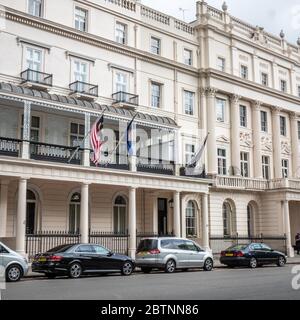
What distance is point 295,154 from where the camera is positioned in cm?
4431

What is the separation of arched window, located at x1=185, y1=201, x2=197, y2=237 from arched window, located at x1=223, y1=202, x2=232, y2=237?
2.98 m

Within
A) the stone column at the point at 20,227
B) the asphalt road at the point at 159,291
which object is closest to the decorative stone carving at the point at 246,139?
the stone column at the point at 20,227

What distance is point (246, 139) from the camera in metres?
40.3

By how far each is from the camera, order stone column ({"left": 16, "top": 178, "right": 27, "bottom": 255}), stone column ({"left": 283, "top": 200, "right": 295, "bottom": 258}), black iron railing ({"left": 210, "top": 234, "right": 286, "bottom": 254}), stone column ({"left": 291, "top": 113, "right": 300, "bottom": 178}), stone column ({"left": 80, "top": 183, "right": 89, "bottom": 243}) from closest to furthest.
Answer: stone column ({"left": 16, "top": 178, "right": 27, "bottom": 255}) < stone column ({"left": 80, "top": 183, "right": 89, "bottom": 243}) < black iron railing ({"left": 210, "top": 234, "right": 286, "bottom": 254}) < stone column ({"left": 283, "top": 200, "right": 295, "bottom": 258}) < stone column ({"left": 291, "top": 113, "right": 300, "bottom": 178})

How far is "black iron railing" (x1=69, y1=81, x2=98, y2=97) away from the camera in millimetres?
29141

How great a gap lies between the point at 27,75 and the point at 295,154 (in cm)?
2678

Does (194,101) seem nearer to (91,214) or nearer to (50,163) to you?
(91,214)

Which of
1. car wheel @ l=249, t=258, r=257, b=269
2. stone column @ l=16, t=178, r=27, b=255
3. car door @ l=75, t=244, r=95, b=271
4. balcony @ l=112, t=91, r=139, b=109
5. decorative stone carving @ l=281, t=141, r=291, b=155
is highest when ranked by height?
balcony @ l=112, t=91, r=139, b=109

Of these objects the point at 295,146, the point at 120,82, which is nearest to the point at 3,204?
the point at 120,82

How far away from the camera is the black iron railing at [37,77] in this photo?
2692 cm

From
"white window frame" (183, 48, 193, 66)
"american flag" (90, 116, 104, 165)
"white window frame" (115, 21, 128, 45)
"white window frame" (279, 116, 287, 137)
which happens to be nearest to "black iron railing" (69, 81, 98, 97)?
"american flag" (90, 116, 104, 165)

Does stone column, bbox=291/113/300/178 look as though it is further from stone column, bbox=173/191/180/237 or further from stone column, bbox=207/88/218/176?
stone column, bbox=173/191/180/237

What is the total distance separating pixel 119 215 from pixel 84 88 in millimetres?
8394
